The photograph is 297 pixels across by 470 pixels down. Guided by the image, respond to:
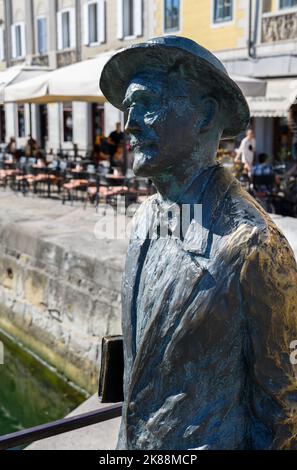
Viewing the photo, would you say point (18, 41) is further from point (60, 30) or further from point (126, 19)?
point (126, 19)

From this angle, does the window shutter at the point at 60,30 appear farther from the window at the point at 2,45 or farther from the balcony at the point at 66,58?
the window at the point at 2,45

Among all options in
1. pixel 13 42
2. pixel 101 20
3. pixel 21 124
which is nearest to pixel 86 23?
pixel 101 20

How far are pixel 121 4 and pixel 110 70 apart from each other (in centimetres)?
1953

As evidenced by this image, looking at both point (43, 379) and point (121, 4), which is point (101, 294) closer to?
point (43, 379)

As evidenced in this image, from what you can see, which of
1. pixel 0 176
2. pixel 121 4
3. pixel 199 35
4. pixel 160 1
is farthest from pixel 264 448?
pixel 121 4

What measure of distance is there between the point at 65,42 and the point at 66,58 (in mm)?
637

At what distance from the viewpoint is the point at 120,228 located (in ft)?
27.0

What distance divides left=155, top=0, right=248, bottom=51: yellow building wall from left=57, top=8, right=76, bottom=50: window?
21.6 feet

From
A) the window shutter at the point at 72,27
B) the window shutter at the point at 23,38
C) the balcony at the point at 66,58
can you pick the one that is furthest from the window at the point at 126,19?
the window shutter at the point at 23,38

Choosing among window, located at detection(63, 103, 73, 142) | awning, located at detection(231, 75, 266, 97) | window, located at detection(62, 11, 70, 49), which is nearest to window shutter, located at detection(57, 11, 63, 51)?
window, located at detection(62, 11, 70, 49)

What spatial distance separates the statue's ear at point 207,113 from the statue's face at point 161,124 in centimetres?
2

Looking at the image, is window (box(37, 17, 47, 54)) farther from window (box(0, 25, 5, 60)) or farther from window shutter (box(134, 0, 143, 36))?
window shutter (box(134, 0, 143, 36))

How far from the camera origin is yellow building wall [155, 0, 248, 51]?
1555 cm

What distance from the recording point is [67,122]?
2334cm
